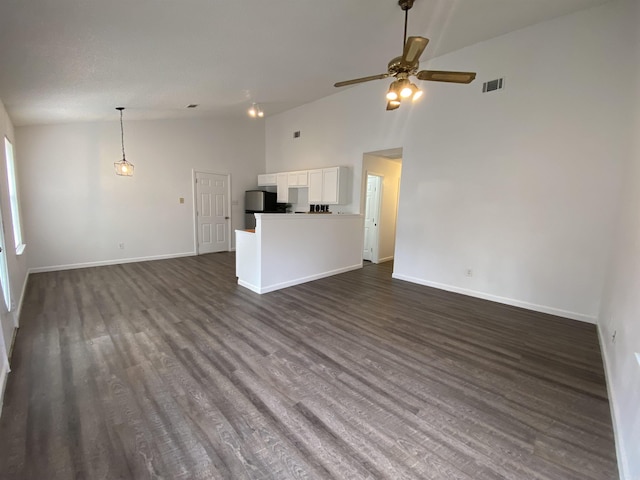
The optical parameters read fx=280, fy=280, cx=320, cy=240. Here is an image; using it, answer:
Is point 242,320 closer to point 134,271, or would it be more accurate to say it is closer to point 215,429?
point 215,429

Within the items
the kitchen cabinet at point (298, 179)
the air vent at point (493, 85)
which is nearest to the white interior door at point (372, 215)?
the kitchen cabinet at point (298, 179)

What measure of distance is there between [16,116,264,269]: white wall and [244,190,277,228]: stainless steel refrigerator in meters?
0.45

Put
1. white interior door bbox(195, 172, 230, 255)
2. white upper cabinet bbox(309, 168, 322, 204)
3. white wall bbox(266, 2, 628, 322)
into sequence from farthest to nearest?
white interior door bbox(195, 172, 230, 255), white upper cabinet bbox(309, 168, 322, 204), white wall bbox(266, 2, 628, 322)

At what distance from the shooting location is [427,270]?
482 centimetres

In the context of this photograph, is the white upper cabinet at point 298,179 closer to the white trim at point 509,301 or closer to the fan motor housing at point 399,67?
the white trim at point 509,301

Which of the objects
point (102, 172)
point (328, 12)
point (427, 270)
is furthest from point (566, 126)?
point (102, 172)

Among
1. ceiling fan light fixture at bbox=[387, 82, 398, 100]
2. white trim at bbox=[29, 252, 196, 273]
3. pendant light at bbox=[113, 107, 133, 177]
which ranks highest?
ceiling fan light fixture at bbox=[387, 82, 398, 100]

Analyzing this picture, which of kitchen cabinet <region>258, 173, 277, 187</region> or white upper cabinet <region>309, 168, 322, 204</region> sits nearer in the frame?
white upper cabinet <region>309, 168, 322, 204</region>

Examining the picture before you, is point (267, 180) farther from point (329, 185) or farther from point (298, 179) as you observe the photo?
point (329, 185)

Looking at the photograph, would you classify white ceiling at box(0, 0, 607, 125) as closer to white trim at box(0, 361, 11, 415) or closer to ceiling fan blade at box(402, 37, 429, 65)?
ceiling fan blade at box(402, 37, 429, 65)

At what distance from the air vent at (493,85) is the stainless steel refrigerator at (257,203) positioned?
5043 millimetres

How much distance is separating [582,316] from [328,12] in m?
4.51

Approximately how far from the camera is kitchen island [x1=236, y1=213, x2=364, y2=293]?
422cm

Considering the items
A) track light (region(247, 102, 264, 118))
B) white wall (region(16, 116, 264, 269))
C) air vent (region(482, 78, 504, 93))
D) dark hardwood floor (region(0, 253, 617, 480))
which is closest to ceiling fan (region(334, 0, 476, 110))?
air vent (region(482, 78, 504, 93))
